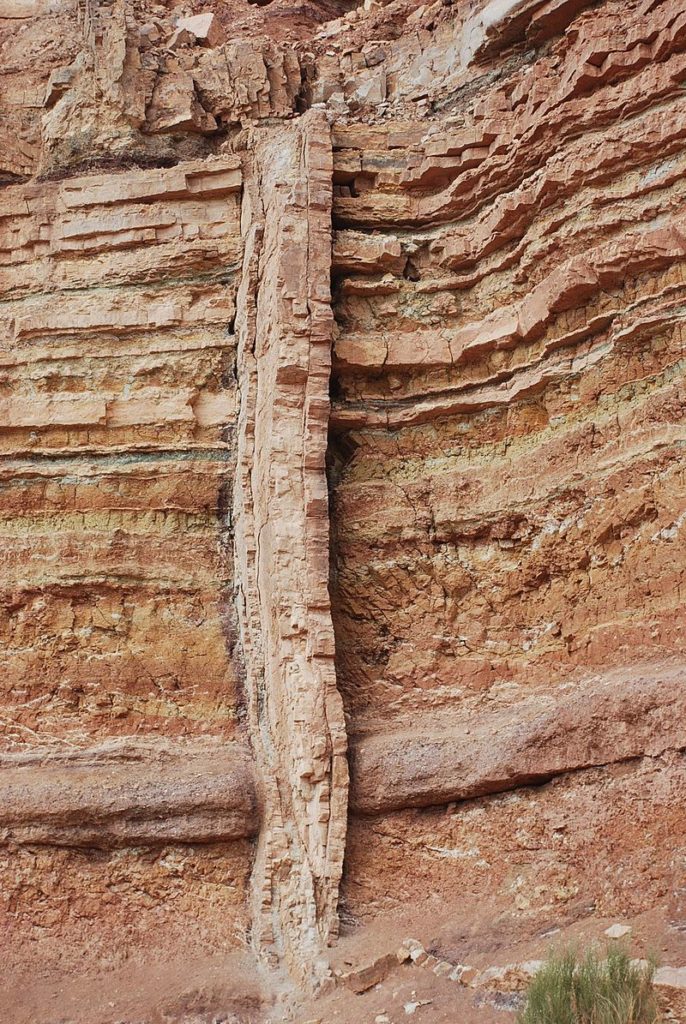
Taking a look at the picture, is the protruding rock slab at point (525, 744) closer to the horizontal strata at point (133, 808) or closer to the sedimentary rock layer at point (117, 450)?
the horizontal strata at point (133, 808)

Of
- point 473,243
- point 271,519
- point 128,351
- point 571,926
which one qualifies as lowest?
point 571,926

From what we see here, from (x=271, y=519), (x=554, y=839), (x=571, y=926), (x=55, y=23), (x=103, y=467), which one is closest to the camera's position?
(x=571, y=926)

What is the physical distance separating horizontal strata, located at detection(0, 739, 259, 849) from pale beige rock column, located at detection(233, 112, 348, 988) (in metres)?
0.28

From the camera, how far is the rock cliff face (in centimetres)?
855

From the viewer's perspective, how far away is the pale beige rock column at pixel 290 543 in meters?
8.88

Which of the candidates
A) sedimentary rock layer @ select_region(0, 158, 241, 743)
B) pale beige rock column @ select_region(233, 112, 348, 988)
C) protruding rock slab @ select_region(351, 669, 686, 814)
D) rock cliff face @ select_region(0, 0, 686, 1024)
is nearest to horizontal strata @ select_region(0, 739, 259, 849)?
rock cliff face @ select_region(0, 0, 686, 1024)

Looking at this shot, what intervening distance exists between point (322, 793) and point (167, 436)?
12.4ft

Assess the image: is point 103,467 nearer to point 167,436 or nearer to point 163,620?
point 167,436

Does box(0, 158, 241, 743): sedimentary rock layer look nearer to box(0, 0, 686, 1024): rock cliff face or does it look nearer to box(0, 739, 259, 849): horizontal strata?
box(0, 0, 686, 1024): rock cliff face

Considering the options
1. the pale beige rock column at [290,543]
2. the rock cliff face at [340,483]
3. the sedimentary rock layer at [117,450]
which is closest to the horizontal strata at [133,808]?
the rock cliff face at [340,483]

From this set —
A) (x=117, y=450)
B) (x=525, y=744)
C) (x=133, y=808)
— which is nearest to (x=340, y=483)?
(x=117, y=450)

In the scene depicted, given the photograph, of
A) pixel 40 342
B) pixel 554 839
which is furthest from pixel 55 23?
pixel 554 839

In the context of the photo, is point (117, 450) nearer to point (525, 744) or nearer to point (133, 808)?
point (133, 808)

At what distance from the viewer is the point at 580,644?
29.1ft
